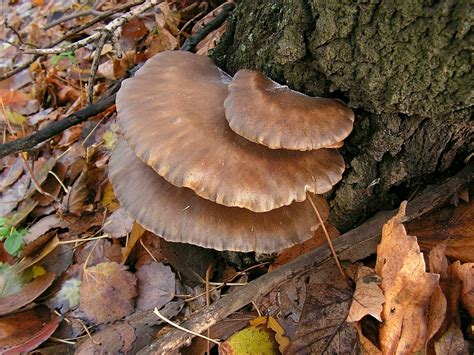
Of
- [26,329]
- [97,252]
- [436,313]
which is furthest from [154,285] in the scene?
[436,313]

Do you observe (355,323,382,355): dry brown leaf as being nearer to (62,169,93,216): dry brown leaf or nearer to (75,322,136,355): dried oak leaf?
(75,322,136,355): dried oak leaf

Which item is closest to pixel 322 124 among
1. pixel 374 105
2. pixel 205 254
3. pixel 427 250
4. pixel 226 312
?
pixel 374 105

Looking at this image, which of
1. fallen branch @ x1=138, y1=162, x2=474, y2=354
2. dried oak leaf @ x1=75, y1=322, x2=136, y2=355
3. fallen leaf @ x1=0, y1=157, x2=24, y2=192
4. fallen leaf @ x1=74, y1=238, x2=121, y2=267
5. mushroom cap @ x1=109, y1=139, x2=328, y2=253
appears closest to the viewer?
mushroom cap @ x1=109, y1=139, x2=328, y2=253

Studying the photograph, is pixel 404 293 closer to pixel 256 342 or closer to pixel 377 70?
pixel 256 342

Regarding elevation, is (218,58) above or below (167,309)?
above

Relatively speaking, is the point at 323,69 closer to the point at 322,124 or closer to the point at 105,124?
the point at 322,124

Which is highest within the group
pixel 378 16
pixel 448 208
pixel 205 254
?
pixel 378 16

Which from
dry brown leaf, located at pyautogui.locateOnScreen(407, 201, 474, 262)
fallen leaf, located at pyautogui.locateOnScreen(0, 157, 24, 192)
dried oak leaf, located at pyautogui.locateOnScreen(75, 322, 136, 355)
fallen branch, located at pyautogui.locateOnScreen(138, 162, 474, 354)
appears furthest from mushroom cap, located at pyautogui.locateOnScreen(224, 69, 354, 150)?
fallen leaf, located at pyautogui.locateOnScreen(0, 157, 24, 192)
